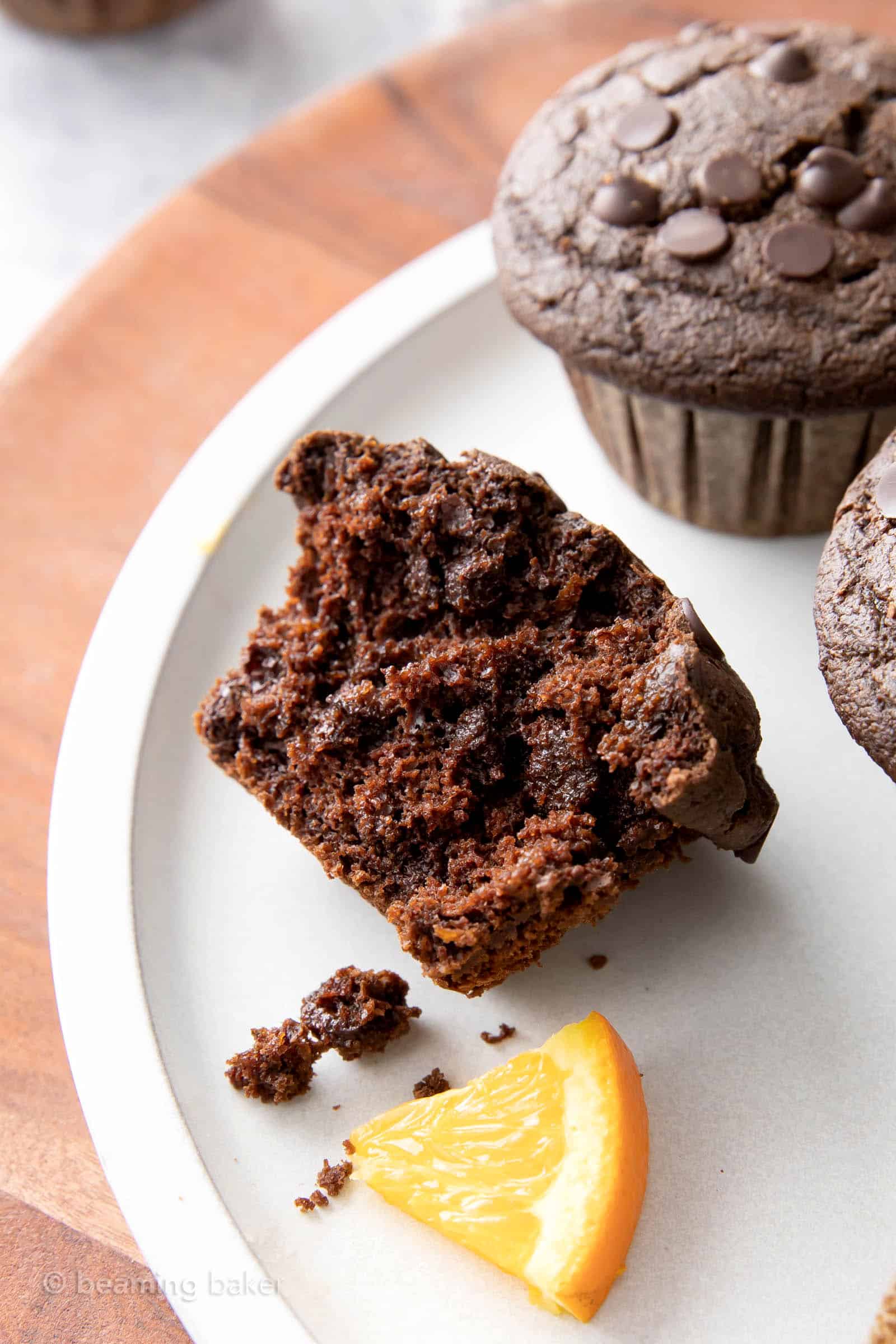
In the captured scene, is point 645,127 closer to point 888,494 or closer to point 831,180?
point 831,180

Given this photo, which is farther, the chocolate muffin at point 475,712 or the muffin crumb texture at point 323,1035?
the muffin crumb texture at point 323,1035

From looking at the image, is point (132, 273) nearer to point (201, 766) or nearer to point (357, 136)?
point (357, 136)

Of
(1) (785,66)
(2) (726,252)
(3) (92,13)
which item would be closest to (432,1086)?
(2) (726,252)

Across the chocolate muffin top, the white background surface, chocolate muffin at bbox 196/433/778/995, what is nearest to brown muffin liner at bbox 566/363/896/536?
the chocolate muffin top

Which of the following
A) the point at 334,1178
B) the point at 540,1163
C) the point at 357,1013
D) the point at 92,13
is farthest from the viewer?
the point at 92,13

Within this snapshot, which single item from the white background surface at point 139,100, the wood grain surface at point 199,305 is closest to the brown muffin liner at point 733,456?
the wood grain surface at point 199,305

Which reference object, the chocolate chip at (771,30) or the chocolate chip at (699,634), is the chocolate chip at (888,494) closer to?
the chocolate chip at (699,634)
